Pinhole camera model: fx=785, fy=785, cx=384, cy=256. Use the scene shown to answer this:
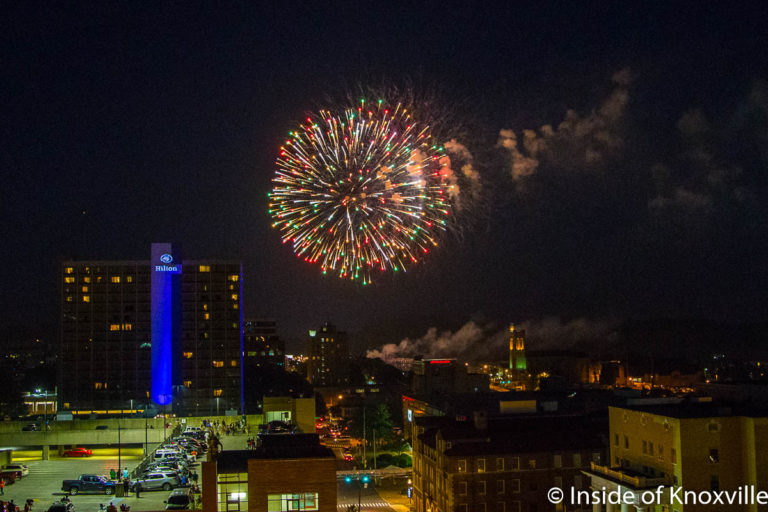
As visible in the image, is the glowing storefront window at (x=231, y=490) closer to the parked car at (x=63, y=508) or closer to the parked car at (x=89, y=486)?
the parked car at (x=63, y=508)

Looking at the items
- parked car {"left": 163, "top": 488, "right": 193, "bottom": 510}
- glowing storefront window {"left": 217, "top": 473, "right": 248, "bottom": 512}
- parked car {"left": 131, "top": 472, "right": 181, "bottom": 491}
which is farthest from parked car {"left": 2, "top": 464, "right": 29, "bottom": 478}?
glowing storefront window {"left": 217, "top": 473, "right": 248, "bottom": 512}

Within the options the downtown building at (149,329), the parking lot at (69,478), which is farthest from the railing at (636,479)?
the downtown building at (149,329)

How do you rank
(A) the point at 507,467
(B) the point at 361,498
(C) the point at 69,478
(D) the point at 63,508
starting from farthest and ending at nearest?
(B) the point at 361,498
(A) the point at 507,467
(C) the point at 69,478
(D) the point at 63,508

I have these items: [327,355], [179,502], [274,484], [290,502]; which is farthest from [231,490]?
[327,355]

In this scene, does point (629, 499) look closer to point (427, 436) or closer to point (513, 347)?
point (427, 436)

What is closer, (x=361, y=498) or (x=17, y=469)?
(x=17, y=469)

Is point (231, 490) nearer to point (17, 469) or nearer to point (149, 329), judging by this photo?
point (17, 469)
